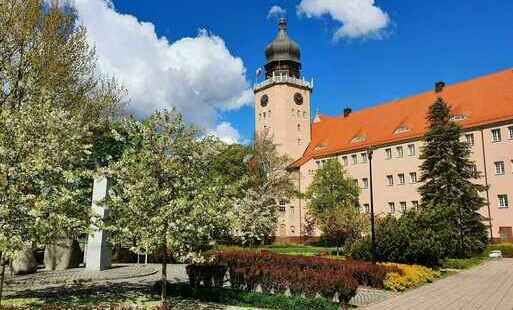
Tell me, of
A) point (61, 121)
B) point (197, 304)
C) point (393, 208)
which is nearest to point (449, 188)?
point (393, 208)

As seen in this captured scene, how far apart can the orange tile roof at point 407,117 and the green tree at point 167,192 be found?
3932 centimetres

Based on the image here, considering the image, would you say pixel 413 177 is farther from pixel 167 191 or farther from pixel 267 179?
pixel 167 191

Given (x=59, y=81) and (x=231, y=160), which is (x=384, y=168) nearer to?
(x=231, y=160)

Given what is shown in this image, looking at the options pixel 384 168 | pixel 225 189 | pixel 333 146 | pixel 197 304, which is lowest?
pixel 197 304

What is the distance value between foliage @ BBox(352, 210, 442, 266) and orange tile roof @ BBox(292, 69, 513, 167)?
922 inches

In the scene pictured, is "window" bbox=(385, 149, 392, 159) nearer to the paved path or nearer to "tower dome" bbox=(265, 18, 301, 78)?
"tower dome" bbox=(265, 18, 301, 78)

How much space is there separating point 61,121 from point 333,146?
4954 centimetres

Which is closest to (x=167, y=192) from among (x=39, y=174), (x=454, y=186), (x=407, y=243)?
(x=39, y=174)

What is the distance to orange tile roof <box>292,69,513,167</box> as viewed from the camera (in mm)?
45812

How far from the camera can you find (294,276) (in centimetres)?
1488

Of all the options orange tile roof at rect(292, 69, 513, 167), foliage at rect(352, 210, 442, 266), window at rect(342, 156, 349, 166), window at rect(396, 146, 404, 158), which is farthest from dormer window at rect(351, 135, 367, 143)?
foliage at rect(352, 210, 442, 266)

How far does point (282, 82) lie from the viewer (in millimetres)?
61844

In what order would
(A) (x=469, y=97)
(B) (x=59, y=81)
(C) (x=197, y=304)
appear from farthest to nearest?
1. (A) (x=469, y=97)
2. (B) (x=59, y=81)
3. (C) (x=197, y=304)

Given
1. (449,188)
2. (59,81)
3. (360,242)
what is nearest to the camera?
(59,81)
